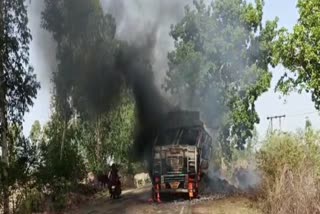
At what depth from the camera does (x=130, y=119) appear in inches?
1430

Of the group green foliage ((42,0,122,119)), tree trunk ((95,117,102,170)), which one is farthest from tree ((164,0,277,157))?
tree trunk ((95,117,102,170))

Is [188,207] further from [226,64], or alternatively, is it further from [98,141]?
[98,141]

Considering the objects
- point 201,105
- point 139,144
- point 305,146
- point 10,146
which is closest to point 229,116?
point 201,105

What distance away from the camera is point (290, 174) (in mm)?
14680

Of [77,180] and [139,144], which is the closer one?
[77,180]

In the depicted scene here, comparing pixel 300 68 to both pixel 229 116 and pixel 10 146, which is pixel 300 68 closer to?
pixel 229 116

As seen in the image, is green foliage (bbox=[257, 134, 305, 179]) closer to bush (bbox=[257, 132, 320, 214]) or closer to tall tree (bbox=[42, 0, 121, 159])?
bush (bbox=[257, 132, 320, 214])

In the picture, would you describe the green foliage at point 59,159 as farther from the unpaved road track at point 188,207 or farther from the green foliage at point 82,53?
the unpaved road track at point 188,207

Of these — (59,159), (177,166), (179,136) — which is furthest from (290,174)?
(59,159)

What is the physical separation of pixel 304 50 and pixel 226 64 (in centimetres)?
779

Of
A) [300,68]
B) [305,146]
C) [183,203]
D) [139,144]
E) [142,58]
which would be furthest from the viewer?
[142,58]

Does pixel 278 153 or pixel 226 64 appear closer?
pixel 278 153

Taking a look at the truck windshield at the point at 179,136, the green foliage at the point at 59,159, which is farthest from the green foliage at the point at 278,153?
the green foliage at the point at 59,159

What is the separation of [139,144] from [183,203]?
9360 millimetres
